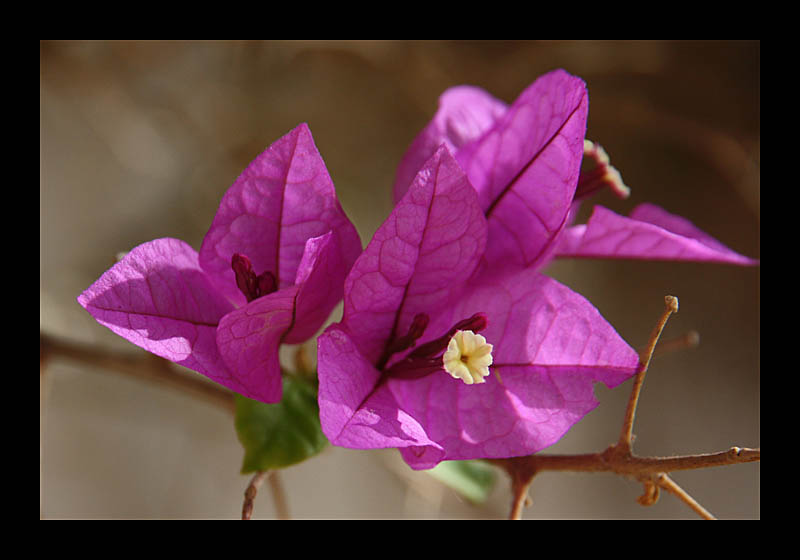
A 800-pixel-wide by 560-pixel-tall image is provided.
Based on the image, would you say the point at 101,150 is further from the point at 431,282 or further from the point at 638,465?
the point at 638,465

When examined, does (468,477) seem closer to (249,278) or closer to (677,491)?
(677,491)

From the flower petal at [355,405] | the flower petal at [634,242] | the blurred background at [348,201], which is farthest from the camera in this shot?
the blurred background at [348,201]

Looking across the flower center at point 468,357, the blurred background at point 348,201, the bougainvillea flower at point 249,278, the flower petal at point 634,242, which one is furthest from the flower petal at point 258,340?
the blurred background at point 348,201

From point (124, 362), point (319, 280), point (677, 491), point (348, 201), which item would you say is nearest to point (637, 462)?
point (677, 491)

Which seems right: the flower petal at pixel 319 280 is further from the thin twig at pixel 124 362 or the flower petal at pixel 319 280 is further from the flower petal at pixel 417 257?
the thin twig at pixel 124 362

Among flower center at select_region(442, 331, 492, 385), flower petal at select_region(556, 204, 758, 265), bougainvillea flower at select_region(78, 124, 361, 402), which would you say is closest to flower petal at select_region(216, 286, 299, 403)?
bougainvillea flower at select_region(78, 124, 361, 402)

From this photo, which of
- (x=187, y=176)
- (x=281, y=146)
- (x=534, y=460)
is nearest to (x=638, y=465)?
(x=534, y=460)

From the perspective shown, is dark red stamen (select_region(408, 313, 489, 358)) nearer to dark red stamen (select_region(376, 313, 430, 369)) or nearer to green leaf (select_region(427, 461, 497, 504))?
dark red stamen (select_region(376, 313, 430, 369))
